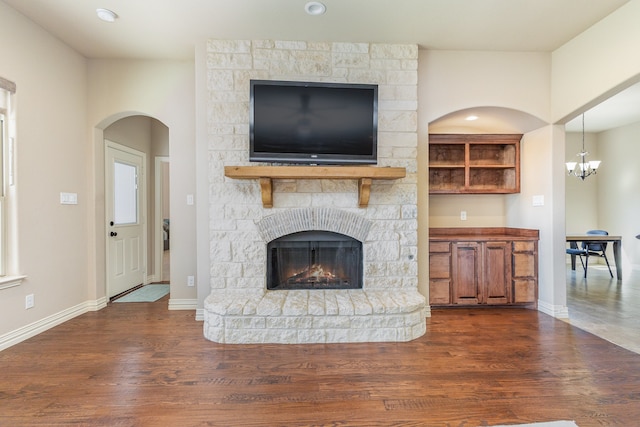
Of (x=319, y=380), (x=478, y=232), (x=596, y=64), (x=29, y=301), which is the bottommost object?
(x=319, y=380)

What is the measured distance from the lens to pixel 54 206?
121 inches

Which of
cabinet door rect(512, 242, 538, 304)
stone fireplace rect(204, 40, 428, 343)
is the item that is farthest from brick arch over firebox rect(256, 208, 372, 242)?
cabinet door rect(512, 242, 538, 304)

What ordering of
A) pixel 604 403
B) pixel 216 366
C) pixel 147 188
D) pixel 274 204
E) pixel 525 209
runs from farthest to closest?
1. pixel 147 188
2. pixel 525 209
3. pixel 274 204
4. pixel 216 366
5. pixel 604 403

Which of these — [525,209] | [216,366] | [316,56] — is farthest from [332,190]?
[525,209]

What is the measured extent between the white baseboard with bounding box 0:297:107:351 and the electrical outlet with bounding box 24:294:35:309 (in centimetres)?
17

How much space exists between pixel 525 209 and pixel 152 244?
17.8 feet

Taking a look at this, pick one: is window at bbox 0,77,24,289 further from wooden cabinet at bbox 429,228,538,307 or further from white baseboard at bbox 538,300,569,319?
white baseboard at bbox 538,300,569,319

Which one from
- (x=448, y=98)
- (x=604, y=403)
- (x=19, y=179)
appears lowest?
(x=604, y=403)

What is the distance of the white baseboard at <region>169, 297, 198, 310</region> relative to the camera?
11.6 ft

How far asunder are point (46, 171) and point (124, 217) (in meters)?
1.40

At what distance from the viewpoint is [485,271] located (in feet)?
11.6

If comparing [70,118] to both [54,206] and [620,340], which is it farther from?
[620,340]

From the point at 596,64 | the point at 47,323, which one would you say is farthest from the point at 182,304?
the point at 596,64

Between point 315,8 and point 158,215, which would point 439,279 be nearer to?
point 315,8
